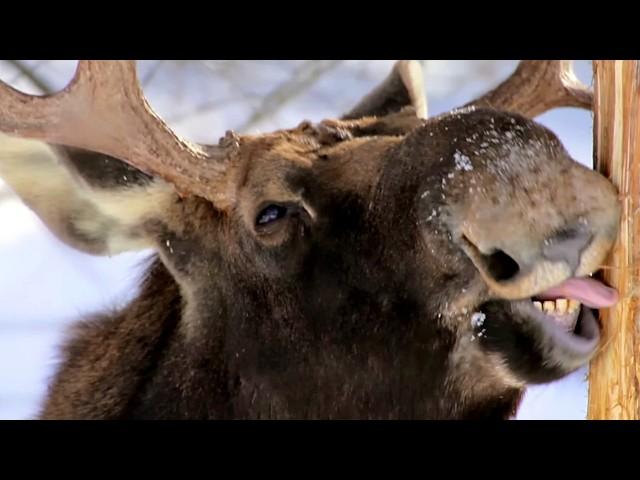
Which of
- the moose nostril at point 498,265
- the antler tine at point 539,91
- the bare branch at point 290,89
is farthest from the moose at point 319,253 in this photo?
the bare branch at point 290,89

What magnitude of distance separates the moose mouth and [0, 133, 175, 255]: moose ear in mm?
1374

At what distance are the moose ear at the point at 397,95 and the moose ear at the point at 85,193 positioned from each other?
3.96ft

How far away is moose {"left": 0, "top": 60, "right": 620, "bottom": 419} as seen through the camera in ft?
11.2

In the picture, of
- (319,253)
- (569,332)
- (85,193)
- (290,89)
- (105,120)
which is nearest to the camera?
(569,332)

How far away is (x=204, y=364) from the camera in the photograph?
412 centimetres

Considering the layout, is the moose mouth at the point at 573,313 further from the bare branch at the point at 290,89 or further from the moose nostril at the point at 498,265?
the bare branch at the point at 290,89

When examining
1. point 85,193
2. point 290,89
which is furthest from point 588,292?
point 290,89

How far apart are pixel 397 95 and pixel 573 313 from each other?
1787mm

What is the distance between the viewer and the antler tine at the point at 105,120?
4.05 m

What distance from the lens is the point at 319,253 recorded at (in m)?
3.87

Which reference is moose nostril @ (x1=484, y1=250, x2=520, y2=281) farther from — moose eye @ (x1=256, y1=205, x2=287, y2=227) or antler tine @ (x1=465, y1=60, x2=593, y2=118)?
antler tine @ (x1=465, y1=60, x2=593, y2=118)

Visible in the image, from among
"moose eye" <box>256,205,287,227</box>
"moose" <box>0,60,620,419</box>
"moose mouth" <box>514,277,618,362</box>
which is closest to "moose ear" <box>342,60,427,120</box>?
"moose" <box>0,60,620,419</box>

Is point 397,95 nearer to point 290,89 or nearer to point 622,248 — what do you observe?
point 622,248

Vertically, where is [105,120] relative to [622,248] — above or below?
above
